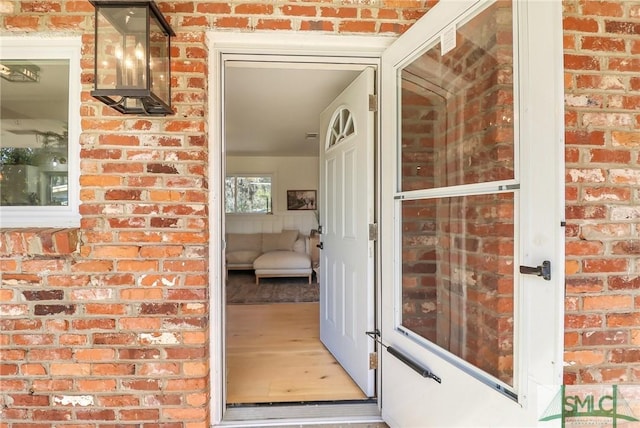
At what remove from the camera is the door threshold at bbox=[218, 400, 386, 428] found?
1.71 meters

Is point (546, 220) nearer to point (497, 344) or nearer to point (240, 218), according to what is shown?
point (497, 344)

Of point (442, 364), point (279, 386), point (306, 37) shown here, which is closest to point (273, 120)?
point (306, 37)

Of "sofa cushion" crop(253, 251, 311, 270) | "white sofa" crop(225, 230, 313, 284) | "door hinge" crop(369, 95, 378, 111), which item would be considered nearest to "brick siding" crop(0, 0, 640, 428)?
"door hinge" crop(369, 95, 378, 111)

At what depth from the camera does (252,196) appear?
6.57 metres

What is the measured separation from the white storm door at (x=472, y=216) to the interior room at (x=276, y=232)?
1.84 ft

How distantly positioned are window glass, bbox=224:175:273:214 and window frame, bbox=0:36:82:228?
193 inches

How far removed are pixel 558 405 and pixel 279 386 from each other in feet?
5.11

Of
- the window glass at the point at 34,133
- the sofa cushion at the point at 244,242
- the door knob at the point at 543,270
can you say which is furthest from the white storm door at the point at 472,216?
the sofa cushion at the point at 244,242

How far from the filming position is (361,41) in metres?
1.62

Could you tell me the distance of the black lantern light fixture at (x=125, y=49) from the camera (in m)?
1.28

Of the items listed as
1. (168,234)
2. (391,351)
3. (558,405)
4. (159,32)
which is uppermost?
(159,32)

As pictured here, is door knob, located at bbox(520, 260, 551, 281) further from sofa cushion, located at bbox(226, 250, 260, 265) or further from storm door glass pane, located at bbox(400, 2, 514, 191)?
sofa cushion, located at bbox(226, 250, 260, 265)

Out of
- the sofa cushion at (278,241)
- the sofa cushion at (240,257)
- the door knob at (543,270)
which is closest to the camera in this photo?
the door knob at (543,270)

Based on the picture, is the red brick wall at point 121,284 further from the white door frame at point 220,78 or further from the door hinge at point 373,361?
the door hinge at point 373,361
